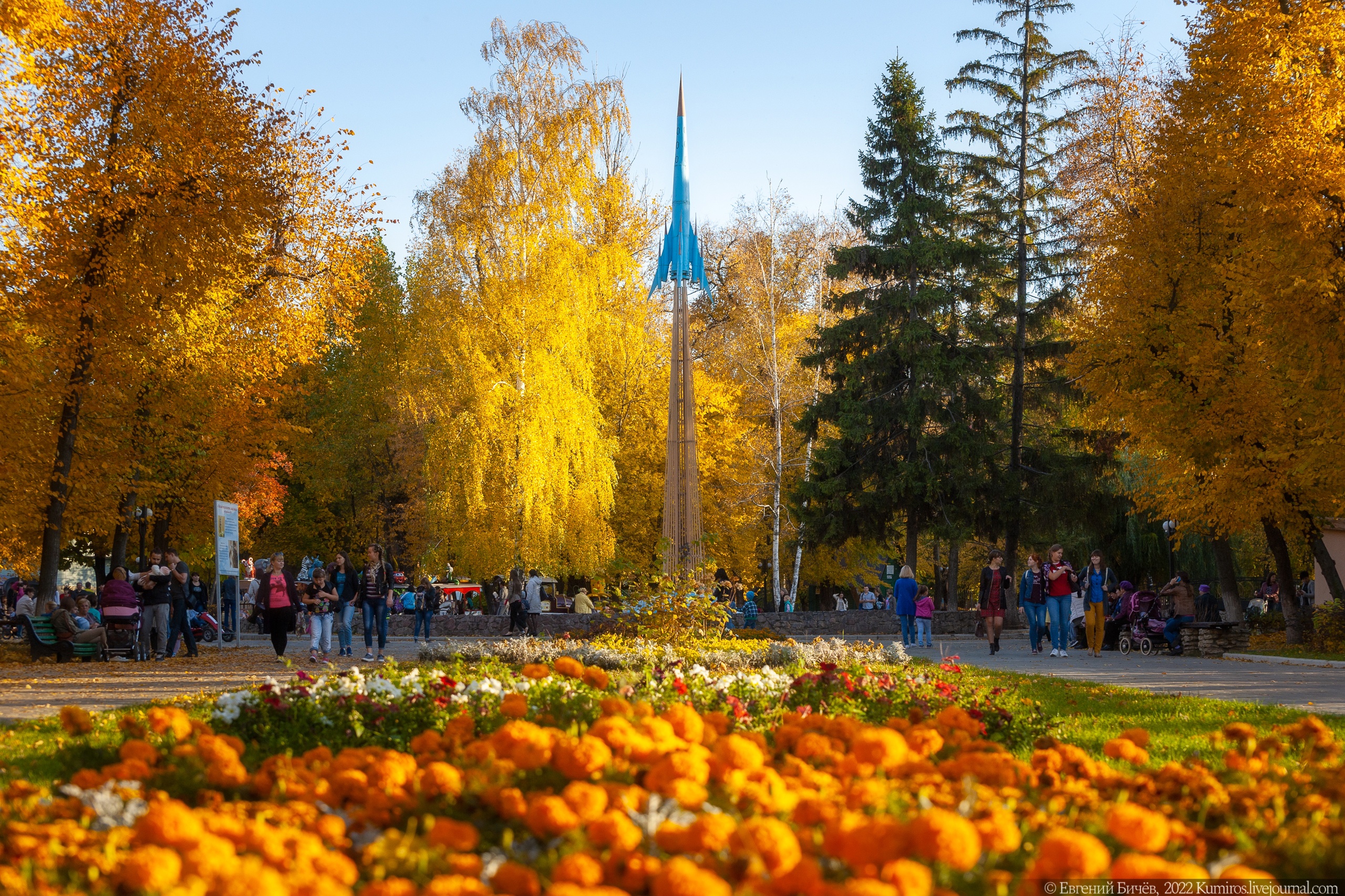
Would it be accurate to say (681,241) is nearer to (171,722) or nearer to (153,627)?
(153,627)

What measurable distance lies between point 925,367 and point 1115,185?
21.7 feet

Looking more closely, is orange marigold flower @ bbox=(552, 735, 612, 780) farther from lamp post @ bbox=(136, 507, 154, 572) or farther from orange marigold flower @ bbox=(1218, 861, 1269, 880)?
lamp post @ bbox=(136, 507, 154, 572)

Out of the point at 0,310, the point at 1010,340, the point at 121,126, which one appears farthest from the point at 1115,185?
the point at 0,310

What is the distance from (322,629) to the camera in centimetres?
1778

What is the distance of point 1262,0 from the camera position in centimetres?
1919

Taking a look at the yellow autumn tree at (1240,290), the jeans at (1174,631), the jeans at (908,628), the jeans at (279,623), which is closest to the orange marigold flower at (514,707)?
the jeans at (279,623)

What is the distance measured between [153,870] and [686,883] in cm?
119

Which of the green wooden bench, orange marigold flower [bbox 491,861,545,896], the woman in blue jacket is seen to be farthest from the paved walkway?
the green wooden bench

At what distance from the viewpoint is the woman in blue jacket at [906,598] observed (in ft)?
76.0

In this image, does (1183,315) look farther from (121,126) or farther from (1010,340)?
(121,126)

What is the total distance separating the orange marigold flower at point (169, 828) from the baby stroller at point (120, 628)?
Result: 54.8 ft

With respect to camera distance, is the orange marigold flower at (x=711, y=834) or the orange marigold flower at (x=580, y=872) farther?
the orange marigold flower at (x=711, y=834)

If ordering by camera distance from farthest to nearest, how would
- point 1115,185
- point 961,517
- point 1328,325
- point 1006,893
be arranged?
point 961,517, point 1115,185, point 1328,325, point 1006,893

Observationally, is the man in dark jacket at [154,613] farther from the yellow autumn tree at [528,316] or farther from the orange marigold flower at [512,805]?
the orange marigold flower at [512,805]
